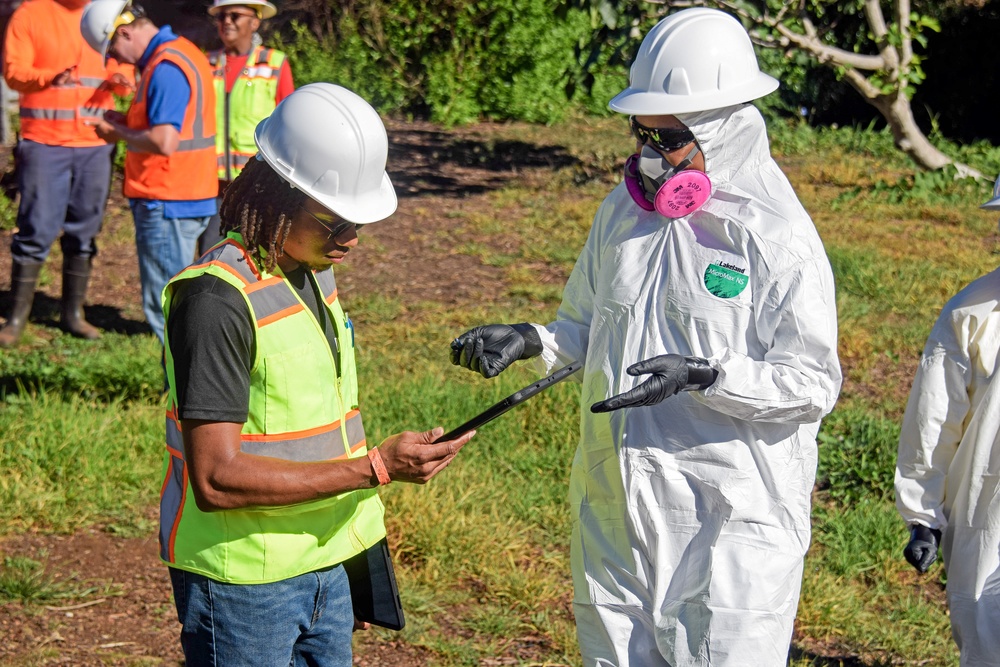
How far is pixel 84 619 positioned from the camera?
12.4 feet

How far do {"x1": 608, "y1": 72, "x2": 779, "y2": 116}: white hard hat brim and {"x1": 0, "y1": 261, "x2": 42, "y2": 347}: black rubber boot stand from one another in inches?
173

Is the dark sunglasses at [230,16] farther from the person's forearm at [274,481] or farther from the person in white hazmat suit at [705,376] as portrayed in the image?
the person's forearm at [274,481]

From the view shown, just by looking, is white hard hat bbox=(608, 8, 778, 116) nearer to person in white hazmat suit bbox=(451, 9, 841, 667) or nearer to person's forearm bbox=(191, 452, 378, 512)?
person in white hazmat suit bbox=(451, 9, 841, 667)

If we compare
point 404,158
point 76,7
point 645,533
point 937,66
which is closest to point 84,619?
point 645,533

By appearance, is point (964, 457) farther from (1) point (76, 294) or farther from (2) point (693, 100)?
(1) point (76, 294)

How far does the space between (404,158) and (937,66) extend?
243 inches

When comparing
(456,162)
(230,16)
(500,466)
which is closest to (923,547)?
(500,466)

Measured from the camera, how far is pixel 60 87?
5.91m

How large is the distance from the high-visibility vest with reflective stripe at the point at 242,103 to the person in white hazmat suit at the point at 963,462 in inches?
149

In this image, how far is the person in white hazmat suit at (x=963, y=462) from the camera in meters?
2.63

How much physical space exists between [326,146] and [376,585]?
93cm

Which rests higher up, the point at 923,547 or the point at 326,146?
the point at 326,146

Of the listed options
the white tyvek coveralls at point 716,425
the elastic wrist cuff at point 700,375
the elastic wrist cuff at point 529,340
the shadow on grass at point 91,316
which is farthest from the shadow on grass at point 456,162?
the elastic wrist cuff at point 700,375

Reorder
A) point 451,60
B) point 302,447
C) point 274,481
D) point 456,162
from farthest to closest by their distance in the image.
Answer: point 451,60
point 456,162
point 302,447
point 274,481
